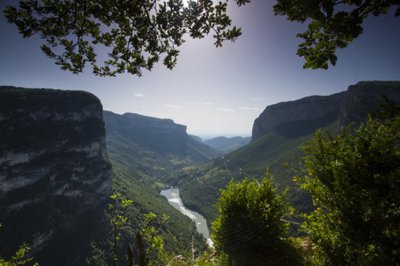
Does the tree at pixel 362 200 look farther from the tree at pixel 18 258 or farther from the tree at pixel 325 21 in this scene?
the tree at pixel 18 258

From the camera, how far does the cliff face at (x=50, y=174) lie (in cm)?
11369

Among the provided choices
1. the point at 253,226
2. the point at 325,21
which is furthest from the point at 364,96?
the point at 325,21

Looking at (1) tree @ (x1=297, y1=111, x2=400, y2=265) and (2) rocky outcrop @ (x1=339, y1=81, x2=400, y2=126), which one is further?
(2) rocky outcrop @ (x1=339, y1=81, x2=400, y2=126)

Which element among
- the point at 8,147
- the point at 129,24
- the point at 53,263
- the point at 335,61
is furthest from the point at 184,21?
the point at 8,147

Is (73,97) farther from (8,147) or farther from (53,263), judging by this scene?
(53,263)

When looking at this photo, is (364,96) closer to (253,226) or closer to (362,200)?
(253,226)

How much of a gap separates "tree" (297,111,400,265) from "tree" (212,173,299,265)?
6.44 feet

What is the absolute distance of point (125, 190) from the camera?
185250 millimetres

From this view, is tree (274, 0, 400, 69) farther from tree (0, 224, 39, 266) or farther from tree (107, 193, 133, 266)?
tree (0, 224, 39, 266)

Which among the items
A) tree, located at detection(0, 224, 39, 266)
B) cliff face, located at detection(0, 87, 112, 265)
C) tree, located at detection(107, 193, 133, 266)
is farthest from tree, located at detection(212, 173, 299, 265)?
cliff face, located at detection(0, 87, 112, 265)

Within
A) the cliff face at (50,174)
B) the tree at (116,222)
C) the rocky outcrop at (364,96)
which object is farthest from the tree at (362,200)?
the rocky outcrop at (364,96)

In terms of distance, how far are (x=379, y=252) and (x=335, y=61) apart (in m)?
6.15

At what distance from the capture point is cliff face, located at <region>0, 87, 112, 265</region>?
114 metres

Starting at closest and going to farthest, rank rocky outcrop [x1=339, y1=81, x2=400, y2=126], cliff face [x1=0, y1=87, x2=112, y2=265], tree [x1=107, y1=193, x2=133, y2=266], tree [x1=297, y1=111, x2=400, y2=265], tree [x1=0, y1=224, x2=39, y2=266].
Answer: tree [x1=297, y1=111, x2=400, y2=265]
tree [x1=107, y1=193, x2=133, y2=266]
tree [x1=0, y1=224, x2=39, y2=266]
cliff face [x1=0, y1=87, x2=112, y2=265]
rocky outcrop [x1=339, y1=81, x2=400, y2=126]
